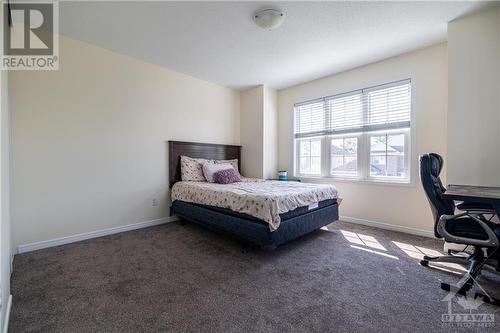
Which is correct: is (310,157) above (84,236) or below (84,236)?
above

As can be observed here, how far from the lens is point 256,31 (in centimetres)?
263

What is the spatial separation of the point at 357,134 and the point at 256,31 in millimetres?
2305

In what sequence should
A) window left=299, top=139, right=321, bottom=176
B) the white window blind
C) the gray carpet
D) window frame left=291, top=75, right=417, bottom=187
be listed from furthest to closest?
window left=299, top=139, right=321, bottom=176, the white window blind, window frame left=291, top=75, right=417, bottom=187, the gray carpet

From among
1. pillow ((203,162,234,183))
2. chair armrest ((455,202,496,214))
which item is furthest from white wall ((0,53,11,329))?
chair armrest ((455,202,496,214))

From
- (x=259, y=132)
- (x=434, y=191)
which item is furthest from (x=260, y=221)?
(x=259, y=132)

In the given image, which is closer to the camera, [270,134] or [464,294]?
[464,294]

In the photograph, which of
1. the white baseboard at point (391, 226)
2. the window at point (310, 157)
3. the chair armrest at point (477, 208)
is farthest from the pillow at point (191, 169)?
the chair armrest at point (477, 208)

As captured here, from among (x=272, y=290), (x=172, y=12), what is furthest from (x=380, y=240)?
(x=172, y=12)

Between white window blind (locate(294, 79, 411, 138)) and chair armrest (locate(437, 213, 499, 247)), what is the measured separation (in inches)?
70.5

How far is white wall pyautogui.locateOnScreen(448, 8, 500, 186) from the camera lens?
226cm

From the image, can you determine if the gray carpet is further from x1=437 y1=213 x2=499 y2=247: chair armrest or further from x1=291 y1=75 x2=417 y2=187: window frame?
x1=291 y1=75 x2=417 y2=187: window frame

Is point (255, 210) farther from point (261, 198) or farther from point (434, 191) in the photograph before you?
point (434, 191)

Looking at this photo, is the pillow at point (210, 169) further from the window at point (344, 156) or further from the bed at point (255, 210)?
the window at point (344, 156)

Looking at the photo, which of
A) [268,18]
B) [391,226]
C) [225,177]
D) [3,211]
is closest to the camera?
[3,211]
